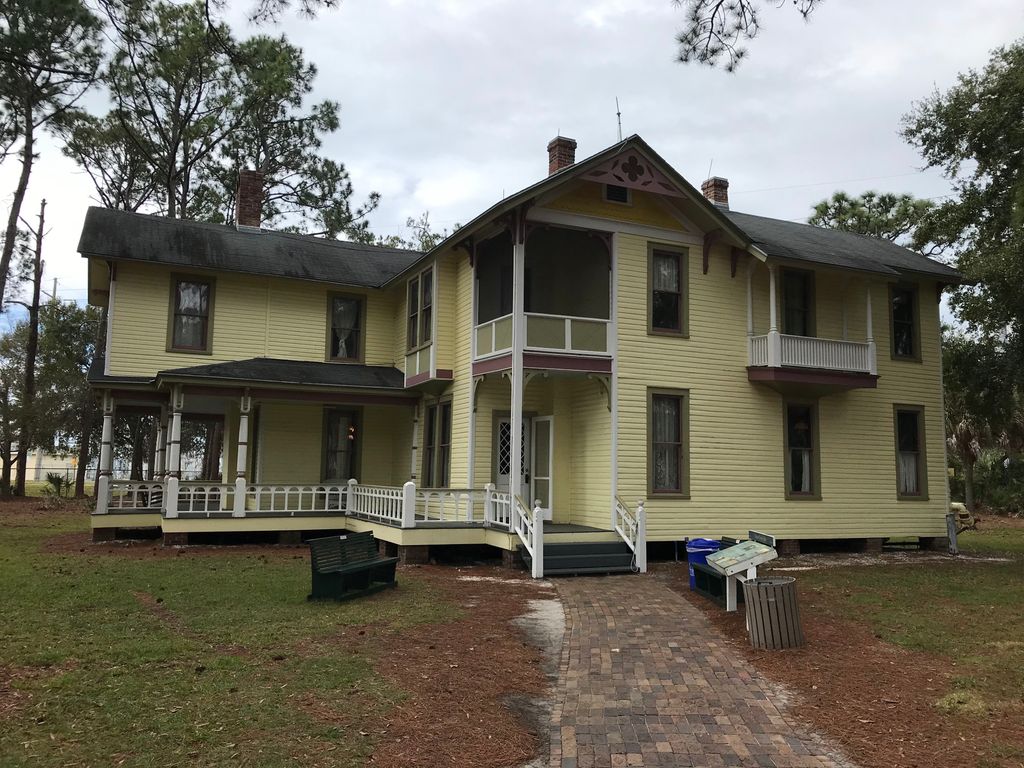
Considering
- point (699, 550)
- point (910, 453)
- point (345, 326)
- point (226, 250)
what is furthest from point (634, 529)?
point (226, 250)

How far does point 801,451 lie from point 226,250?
563 inches

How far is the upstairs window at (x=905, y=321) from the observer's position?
62.8ft

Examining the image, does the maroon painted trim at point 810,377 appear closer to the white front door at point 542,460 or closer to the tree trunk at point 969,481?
the white front door at point 542,460

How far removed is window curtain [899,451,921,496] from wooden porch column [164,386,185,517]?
16.0m

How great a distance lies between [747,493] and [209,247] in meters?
13.8

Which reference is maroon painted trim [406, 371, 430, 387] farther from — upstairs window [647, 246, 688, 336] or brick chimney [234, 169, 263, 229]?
brick chimney [234, 169, 263, 229]

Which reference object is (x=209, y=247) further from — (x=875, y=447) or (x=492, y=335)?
(x=875, y=447)

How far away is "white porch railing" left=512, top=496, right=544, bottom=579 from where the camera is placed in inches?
523

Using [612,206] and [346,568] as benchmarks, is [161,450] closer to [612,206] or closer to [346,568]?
[346,568]

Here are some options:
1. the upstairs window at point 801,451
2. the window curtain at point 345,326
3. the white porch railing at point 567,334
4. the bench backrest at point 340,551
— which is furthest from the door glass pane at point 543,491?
the window curtain at point 345,326

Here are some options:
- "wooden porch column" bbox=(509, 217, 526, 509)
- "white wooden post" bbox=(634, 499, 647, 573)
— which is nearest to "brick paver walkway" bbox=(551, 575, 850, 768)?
"white wooden post" bbox=(634, 499, 647, 573)

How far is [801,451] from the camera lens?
17.6m

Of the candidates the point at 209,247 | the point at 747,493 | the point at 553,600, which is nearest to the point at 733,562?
the point at 553,600

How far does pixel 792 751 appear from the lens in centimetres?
560
